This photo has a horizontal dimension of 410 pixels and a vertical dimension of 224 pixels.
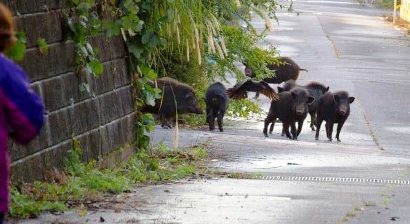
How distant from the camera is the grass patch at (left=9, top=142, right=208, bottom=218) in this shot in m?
8.84

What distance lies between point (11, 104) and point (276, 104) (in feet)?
48.6

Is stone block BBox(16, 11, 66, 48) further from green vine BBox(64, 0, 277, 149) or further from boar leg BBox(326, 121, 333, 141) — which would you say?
boar leg BBox(326, 121, 333, 141)

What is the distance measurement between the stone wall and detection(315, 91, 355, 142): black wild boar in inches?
335

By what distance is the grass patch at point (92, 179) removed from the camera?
884cm

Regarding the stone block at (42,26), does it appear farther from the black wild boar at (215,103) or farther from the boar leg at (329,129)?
the boar leg at (329,129)

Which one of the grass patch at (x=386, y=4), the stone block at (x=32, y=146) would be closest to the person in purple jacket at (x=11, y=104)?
the stone block at (x=32, y=146)

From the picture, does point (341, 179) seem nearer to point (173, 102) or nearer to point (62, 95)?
point (62, 95)

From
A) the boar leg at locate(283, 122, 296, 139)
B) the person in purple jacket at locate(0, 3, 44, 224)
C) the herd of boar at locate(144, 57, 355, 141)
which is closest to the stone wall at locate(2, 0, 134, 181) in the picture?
the person in purple jacket at locate(0, 3, 44, 224)

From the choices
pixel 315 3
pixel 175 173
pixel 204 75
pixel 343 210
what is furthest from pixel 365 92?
pixel 315 3

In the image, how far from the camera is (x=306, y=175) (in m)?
12.6

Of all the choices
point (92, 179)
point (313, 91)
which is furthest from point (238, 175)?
point (313, 91)

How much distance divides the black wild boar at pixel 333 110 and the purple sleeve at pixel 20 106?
599 inches

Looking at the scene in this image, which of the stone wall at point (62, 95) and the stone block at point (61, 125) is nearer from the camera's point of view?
the stone wall at point (62, 95)

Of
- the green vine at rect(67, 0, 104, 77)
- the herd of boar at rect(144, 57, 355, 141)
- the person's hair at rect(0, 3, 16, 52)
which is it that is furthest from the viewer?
the herd of boar at rect(144, 57, 355, 141)
